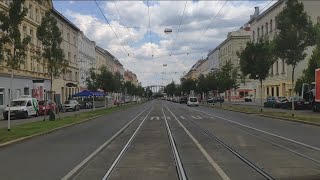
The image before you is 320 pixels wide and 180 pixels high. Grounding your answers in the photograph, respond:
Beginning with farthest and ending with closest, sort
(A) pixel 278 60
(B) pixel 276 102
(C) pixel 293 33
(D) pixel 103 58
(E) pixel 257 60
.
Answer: (D) pixel 103 58, (A) pixel 278 60, (B) pixel 276 102, (E) pixel 257 60, (C) pixel 293 33

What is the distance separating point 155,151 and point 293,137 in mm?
6833

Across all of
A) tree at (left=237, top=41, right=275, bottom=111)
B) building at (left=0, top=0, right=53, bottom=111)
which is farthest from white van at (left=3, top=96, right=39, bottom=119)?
tree at (left=237, top=41, right=275, bottom=111)

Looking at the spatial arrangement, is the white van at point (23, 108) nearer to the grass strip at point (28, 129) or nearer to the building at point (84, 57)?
the grass strip at point (28, 129)

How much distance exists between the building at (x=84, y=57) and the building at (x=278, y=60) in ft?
112

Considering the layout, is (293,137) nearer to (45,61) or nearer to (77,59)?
(45,61)

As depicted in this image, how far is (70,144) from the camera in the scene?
17.7m

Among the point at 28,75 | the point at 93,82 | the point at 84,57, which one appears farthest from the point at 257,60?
the point at 84,57

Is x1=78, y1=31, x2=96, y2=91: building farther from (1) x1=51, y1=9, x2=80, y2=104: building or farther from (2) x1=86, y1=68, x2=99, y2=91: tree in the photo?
(2) x1=86, y1=68, x2=99, y2=91: tree

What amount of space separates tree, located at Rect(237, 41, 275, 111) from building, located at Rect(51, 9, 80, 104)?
3515 cm

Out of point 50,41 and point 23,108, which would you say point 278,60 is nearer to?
point 23,108

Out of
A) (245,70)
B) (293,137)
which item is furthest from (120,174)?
(245,70)

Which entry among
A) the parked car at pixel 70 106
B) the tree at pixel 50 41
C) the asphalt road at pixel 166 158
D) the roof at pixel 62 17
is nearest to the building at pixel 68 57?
the roof at pixel 62 17

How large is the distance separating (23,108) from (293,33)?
81.6 ft

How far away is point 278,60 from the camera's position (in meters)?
81.9
